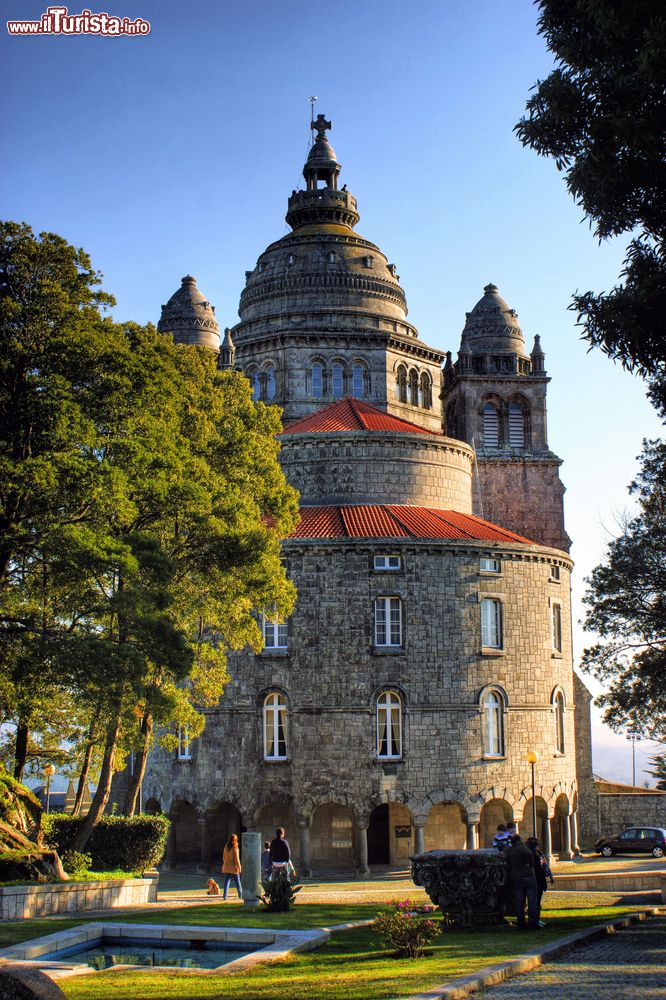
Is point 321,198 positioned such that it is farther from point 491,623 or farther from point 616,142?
point 616,142

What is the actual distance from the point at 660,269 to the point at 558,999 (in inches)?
435

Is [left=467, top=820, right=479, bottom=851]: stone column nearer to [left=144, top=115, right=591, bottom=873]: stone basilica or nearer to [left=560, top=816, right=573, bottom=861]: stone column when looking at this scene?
[left=144, top=115, right=591, bottom=873]: stone basilica

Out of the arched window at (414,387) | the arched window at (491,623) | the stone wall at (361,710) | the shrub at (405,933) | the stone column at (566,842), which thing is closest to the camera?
the shrub at (405,933)

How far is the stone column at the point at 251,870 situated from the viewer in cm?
2498

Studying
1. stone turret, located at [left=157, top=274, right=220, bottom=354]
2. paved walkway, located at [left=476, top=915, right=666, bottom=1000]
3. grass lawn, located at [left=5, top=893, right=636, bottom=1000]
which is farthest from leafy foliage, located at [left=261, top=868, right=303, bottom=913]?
stone turret, located at [left=157, top=274, right=220, bottom=354]

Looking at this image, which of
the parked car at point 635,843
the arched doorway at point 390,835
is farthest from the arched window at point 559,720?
the arched doorway at point 390,835

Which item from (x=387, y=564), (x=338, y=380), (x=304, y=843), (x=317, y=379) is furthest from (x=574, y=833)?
(x=317, y=379)

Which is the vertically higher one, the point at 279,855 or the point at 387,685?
the point at 387,685

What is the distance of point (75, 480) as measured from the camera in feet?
80.0

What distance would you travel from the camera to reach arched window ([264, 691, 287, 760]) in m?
38.9

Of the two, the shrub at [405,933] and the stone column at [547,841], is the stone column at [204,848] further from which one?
the shrub at [405,933]

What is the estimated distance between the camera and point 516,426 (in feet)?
199

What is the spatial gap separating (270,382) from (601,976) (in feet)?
142

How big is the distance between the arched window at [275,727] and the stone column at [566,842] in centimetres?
1226
